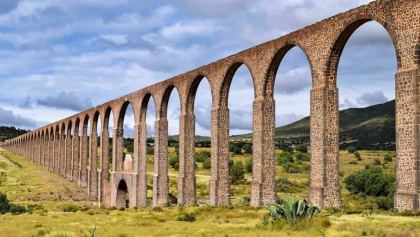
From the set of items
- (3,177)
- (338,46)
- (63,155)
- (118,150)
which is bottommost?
(3,177)

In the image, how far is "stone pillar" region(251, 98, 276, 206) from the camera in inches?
1009

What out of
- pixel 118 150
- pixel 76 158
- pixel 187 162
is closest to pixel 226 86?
pixel 187 162

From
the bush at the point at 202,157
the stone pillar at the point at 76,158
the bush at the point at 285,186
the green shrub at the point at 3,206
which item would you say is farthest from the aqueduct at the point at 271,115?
the bush at the point at 202,157

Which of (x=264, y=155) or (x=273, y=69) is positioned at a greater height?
(x=273, y=69)

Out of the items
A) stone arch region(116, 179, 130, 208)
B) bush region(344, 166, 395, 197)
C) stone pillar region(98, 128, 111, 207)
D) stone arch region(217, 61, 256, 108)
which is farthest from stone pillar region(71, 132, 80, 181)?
stone arch region(217, 61, 256, 108)

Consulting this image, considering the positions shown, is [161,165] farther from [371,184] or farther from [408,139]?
[408,139]

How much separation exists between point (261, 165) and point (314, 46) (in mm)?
6083

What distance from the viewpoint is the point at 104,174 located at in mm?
48875

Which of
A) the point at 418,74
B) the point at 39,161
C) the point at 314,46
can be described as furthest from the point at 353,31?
the point at 39,161

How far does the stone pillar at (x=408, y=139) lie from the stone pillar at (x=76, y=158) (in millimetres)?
46375

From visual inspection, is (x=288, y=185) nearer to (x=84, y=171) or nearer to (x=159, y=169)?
(x=159, y=169)

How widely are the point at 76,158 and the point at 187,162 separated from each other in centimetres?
3171

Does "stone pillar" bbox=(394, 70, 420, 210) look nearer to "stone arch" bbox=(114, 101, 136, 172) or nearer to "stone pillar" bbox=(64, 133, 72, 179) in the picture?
"stone arch" bbox=(114, 101, 136, 172)

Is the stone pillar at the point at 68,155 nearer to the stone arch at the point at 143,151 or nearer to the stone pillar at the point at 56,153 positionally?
the stone pillar at the point at 56,153
